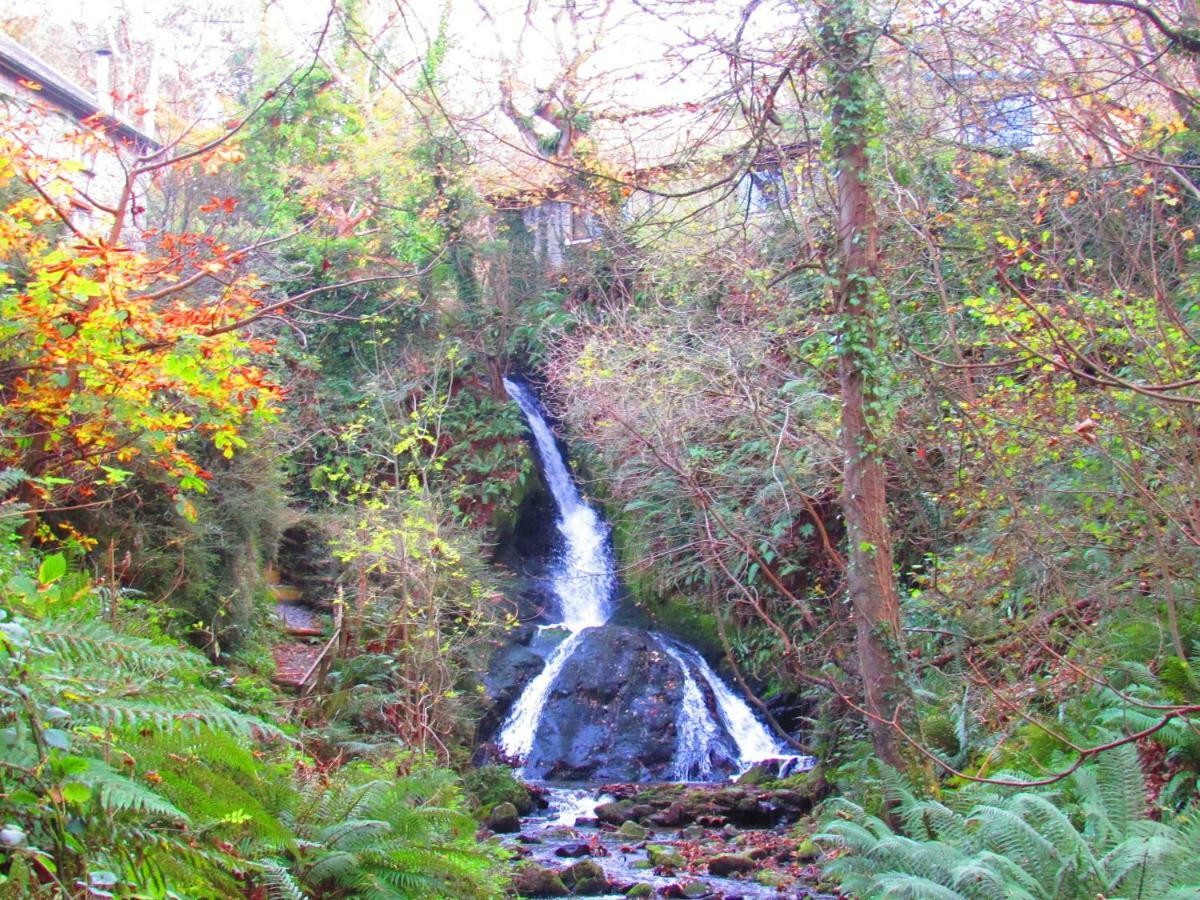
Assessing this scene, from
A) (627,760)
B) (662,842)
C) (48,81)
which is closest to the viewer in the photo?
(662,842)

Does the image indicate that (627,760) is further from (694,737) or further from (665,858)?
(665,858)

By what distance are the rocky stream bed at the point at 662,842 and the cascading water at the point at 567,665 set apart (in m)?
0.92

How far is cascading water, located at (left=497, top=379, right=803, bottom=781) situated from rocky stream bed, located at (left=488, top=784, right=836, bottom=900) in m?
0.92

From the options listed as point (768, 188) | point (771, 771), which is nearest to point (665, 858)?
point (771, 771)

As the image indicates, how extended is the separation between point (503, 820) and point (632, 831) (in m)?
1.48

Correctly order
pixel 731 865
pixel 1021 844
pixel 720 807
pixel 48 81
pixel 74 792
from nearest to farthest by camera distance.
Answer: pixel 74 792 → pixel 1021 844 → pixel 731 865 → pixel 720 807 → pixel 48 81

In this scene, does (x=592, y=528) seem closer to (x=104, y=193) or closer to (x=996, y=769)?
(x=104, y=193)

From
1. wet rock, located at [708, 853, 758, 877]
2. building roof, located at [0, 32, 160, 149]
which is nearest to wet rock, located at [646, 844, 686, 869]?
wet rock, located at [708, 853, 758, 877]

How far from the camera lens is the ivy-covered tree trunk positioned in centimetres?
697

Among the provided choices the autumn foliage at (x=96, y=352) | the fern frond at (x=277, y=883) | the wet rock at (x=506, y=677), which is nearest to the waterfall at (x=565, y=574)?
the wet rock at (x=506, y=677)

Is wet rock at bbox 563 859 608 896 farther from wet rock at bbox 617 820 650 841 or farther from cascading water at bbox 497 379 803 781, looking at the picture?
cascading water at bbox 497 379 803 781

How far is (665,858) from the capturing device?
9516 millimetres

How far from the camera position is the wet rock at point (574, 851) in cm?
1005

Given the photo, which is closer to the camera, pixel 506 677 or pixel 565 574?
pixel 506 677
